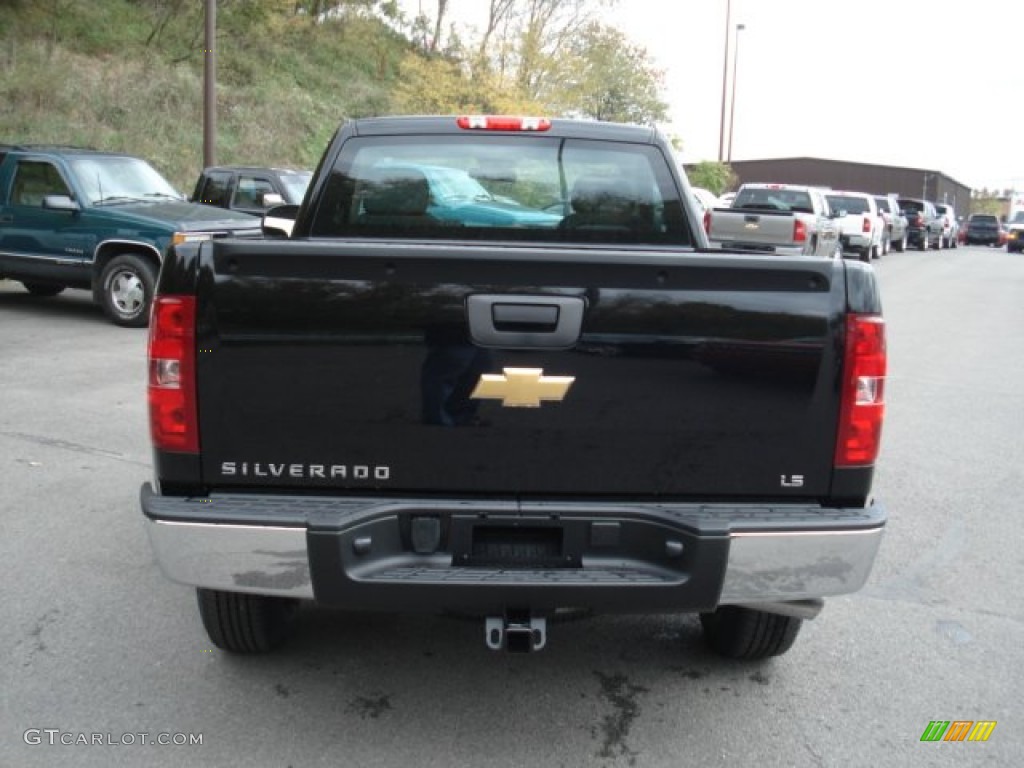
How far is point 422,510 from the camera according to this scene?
301 cm

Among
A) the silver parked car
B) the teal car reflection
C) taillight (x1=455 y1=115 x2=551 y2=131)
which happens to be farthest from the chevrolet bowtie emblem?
the silver parked car

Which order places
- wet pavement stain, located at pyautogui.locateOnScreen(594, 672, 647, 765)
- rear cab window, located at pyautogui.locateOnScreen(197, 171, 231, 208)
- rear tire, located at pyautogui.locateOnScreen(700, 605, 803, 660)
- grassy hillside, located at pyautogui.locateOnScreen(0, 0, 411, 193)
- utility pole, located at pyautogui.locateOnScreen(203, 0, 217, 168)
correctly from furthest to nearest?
grassy hillside, located at pyautogui.locateOnScreen(0, 0, 411, 193) < utility pole, located at pyautogui.locateOnScreen(203, 0, 217, 168) < rear cab window, located at pyautogui.locateOnScreen(197, 171, 231, 208) < rear tire, located at pyautogui.locateOnScreen(700, 605, 803, 660) < wet pavement stain, located at pyautogui.locateOnScreen(594, 672, 647, 765)

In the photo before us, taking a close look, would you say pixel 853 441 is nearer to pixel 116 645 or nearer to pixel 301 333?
pixel 301 333

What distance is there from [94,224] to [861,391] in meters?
10.7

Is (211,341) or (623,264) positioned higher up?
(623,264)

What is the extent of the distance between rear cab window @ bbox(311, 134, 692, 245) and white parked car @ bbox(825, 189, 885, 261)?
24.7m

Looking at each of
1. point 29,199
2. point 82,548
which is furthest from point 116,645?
point 29,199

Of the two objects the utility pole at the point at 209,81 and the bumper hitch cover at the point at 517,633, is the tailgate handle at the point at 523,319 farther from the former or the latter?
the utility pole at the point at 209,81

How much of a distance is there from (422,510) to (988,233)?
58.9m

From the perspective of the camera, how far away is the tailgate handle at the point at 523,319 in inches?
117

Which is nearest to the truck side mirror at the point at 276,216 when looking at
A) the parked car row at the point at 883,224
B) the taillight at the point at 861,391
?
the taillight at the point at 861,391

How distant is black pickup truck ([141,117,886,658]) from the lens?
9.73ft

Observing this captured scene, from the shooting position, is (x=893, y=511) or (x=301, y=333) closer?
(x=301, y=333)

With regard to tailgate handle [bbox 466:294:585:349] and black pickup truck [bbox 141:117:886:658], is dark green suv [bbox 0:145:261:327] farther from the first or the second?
tailgate handle [bbox 466:294:585:349]
